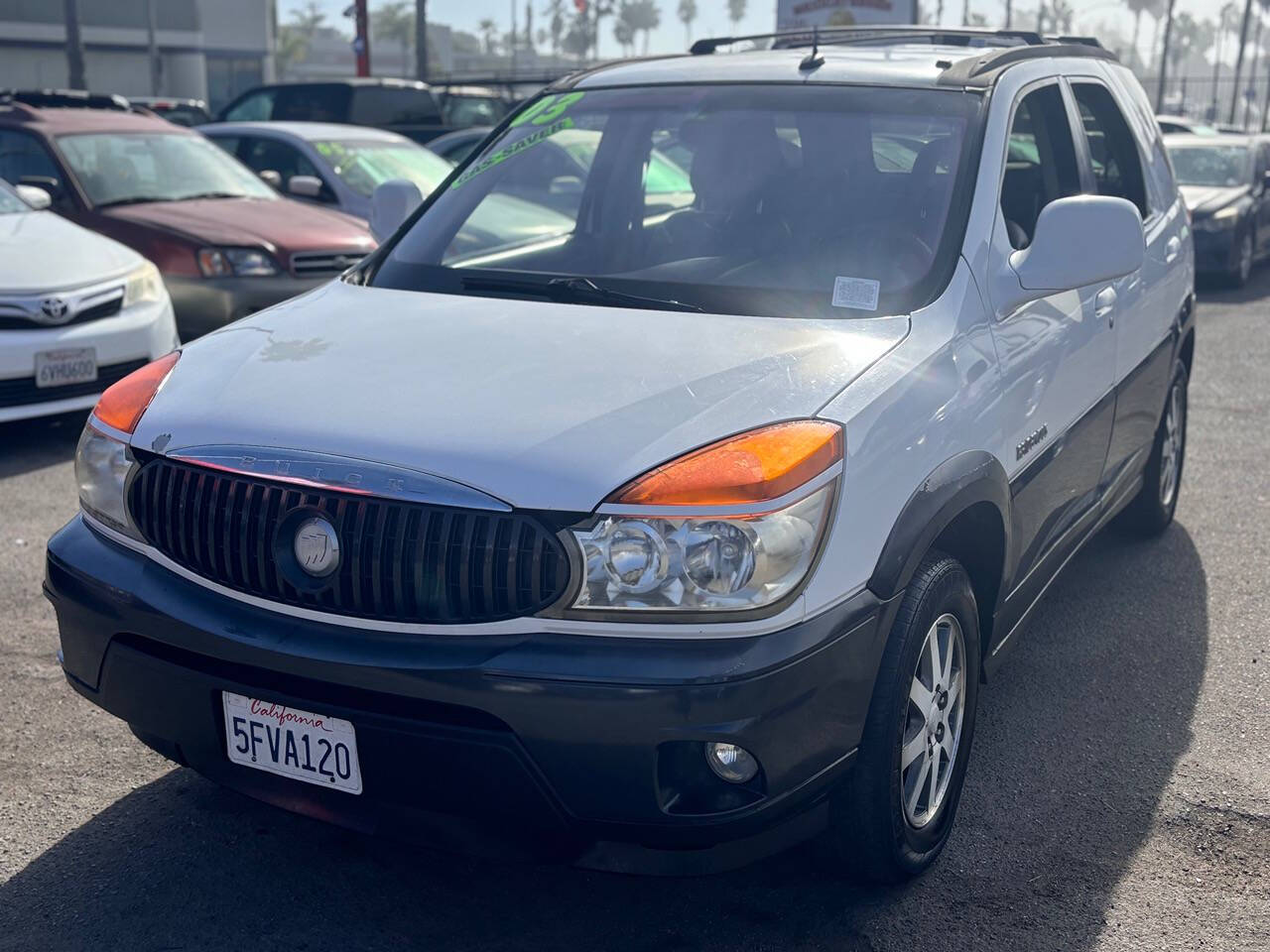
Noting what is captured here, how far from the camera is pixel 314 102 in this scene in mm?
16859

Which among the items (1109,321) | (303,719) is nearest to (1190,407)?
(1109,321)

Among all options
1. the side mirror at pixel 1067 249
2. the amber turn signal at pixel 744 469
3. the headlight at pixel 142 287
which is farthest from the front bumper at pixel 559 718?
the headlight at pixel 142 287

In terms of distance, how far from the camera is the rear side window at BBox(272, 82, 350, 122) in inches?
656

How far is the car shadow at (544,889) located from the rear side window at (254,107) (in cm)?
1499

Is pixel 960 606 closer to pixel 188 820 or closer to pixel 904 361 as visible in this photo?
pixel 904 361

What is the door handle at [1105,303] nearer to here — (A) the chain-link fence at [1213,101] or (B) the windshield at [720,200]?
(B) the windshield at [720,200]

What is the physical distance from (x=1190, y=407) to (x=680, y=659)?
6599 mm

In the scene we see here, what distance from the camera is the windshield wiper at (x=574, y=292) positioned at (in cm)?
338

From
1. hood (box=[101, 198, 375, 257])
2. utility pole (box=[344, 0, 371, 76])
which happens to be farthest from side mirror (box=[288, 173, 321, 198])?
utility pole (box=[344, 0, 371, 76])

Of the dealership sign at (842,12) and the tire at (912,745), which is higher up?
the dealership sign at (842,12)

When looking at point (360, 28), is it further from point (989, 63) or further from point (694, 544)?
point (694, 544)

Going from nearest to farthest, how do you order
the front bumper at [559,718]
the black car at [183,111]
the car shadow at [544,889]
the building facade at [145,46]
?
the front bumper at [559,718] < the car shadow at [544,889] < the black car at [183,111] < the building facade at [145,46]

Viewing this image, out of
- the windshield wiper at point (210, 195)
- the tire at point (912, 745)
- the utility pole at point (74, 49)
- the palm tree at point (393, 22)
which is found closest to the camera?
the tire at point (912, 745)

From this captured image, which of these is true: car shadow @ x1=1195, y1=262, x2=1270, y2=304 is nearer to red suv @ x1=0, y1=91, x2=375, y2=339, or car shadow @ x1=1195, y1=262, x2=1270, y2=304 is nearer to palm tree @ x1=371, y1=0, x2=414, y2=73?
red suv @ x1=0, y1=91, x2=375, y2=339
